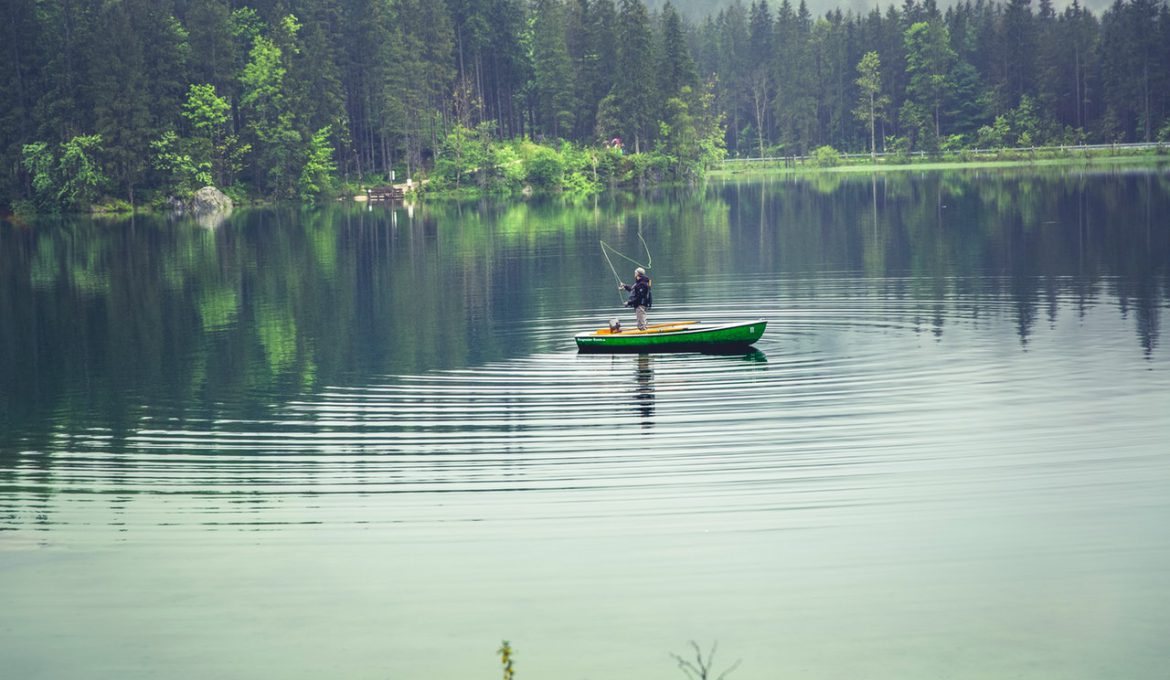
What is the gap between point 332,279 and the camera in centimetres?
5675

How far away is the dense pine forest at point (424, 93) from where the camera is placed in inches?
4828

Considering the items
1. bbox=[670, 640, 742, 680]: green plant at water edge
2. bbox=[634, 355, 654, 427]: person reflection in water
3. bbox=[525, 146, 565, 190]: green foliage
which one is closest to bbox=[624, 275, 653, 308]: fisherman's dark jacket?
bbox=[634, 355, 654, 427]: person reflection in water

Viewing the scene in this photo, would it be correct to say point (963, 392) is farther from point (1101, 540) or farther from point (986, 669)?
point (986, 669)

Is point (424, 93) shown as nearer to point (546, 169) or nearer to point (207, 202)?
point (546, 169)

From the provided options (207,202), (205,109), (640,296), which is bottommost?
(640,296)

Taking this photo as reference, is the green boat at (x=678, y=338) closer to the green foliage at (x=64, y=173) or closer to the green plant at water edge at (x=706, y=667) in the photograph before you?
the green plant at water edge at (x=706, y=667)

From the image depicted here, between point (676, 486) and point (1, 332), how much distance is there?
101 ft

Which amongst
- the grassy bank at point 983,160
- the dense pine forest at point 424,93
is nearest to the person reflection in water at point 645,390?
the dense pine forest at point 424,93

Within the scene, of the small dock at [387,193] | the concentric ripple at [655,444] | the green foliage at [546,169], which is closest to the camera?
the concentric ripple at [655,444]

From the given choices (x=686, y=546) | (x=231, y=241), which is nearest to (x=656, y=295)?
(x=686, y=546)

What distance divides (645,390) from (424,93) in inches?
4801

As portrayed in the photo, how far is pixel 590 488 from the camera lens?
19.5 m

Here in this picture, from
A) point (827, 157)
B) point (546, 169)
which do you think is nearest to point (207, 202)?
point (546, 169)

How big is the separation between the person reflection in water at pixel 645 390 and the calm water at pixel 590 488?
5.6 inches
